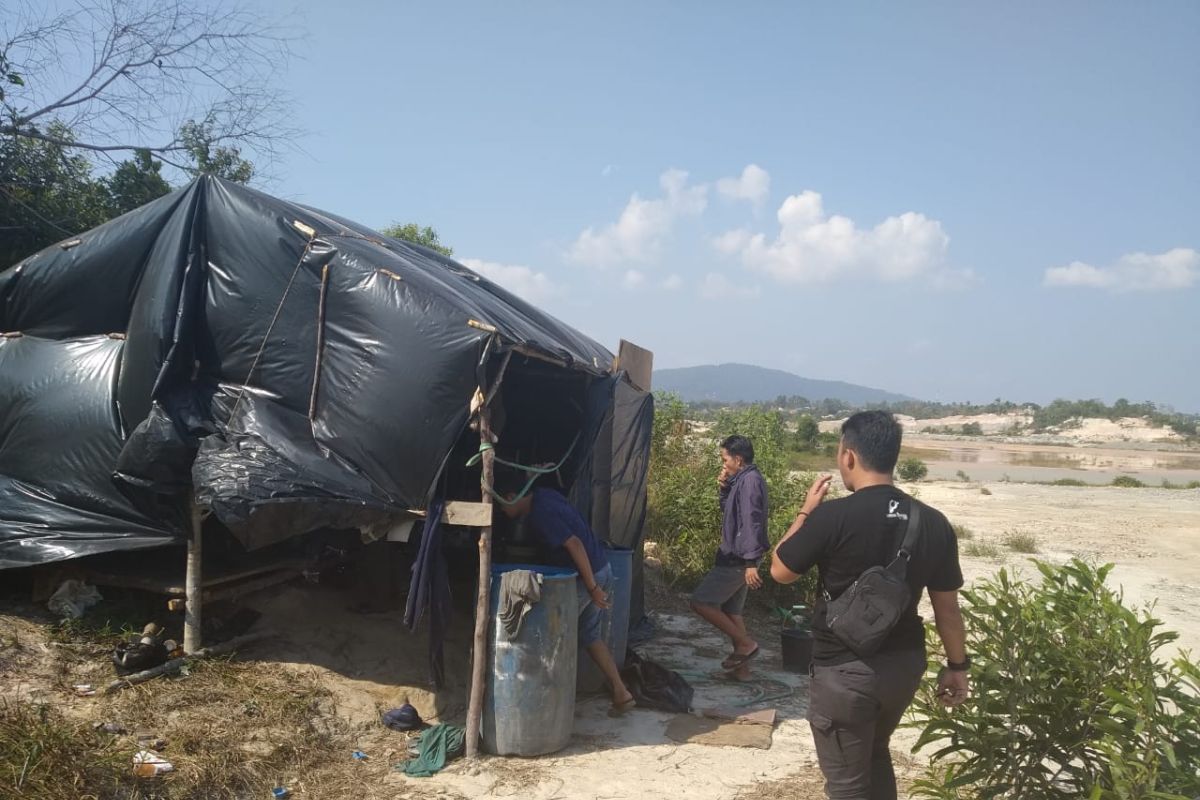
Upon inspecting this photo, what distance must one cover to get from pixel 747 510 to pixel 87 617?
4.71m

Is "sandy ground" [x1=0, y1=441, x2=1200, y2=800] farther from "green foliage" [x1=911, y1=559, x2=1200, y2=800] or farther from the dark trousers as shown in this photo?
the dark trousers

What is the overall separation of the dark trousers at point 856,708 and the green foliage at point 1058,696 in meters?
0.39

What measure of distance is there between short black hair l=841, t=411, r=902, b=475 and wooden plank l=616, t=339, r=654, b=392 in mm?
4259

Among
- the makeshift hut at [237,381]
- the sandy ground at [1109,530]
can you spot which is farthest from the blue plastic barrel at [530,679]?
the sandy ground at [1109,530]

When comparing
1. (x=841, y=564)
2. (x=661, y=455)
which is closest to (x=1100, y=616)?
(x=841, y=564)

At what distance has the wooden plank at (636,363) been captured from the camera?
310 inches

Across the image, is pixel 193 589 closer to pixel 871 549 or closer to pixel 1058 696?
pixel 871 549

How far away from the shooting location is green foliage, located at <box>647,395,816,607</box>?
31.6 feet

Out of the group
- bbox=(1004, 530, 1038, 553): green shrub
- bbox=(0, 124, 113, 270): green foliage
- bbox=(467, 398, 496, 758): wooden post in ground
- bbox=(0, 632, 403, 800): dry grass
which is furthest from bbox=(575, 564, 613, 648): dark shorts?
bbox=(1004, 530, 1038, 553): green shrub

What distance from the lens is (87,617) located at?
5.80 metres

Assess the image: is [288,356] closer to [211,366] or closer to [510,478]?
[211,366]

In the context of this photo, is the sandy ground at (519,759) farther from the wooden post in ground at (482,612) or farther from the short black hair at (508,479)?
the short black hair at (508,479)

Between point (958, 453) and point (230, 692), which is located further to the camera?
point (958, 453)

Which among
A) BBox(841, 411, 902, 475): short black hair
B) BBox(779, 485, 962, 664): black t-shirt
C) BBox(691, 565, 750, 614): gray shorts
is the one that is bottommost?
BBox(691, 565, 750, 614): gray shorts
